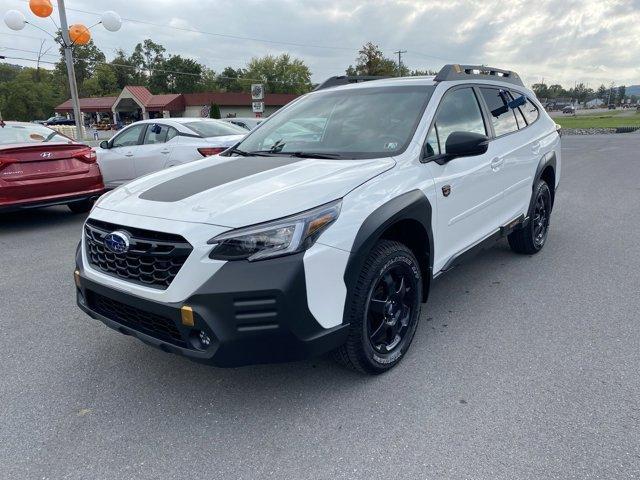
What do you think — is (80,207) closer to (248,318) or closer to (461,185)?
(461,185)

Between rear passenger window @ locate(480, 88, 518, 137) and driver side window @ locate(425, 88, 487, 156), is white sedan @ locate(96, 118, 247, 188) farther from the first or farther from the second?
driver side window @ locate(425, 88, 487, 156)

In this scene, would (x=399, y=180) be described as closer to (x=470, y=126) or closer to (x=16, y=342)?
(x=470, y=126)

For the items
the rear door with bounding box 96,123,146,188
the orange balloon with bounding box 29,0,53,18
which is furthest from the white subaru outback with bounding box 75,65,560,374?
the orange balloon with bounding box 29,0,53,18

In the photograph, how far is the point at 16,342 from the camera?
351 centimetres

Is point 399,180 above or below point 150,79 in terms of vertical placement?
below

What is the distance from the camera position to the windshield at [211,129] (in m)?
8.12

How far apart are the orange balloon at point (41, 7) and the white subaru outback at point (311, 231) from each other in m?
13.0

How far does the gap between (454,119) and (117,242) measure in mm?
2485

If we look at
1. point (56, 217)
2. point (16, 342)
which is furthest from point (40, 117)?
point (16, 342)

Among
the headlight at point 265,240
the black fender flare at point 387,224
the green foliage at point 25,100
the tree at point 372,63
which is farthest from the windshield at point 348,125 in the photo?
the green foliage at point 25,100

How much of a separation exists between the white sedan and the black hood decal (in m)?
4.54

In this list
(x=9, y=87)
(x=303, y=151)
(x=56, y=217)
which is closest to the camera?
(x=303, y=151)

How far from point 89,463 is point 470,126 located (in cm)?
335

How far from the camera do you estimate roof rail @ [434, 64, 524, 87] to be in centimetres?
365
